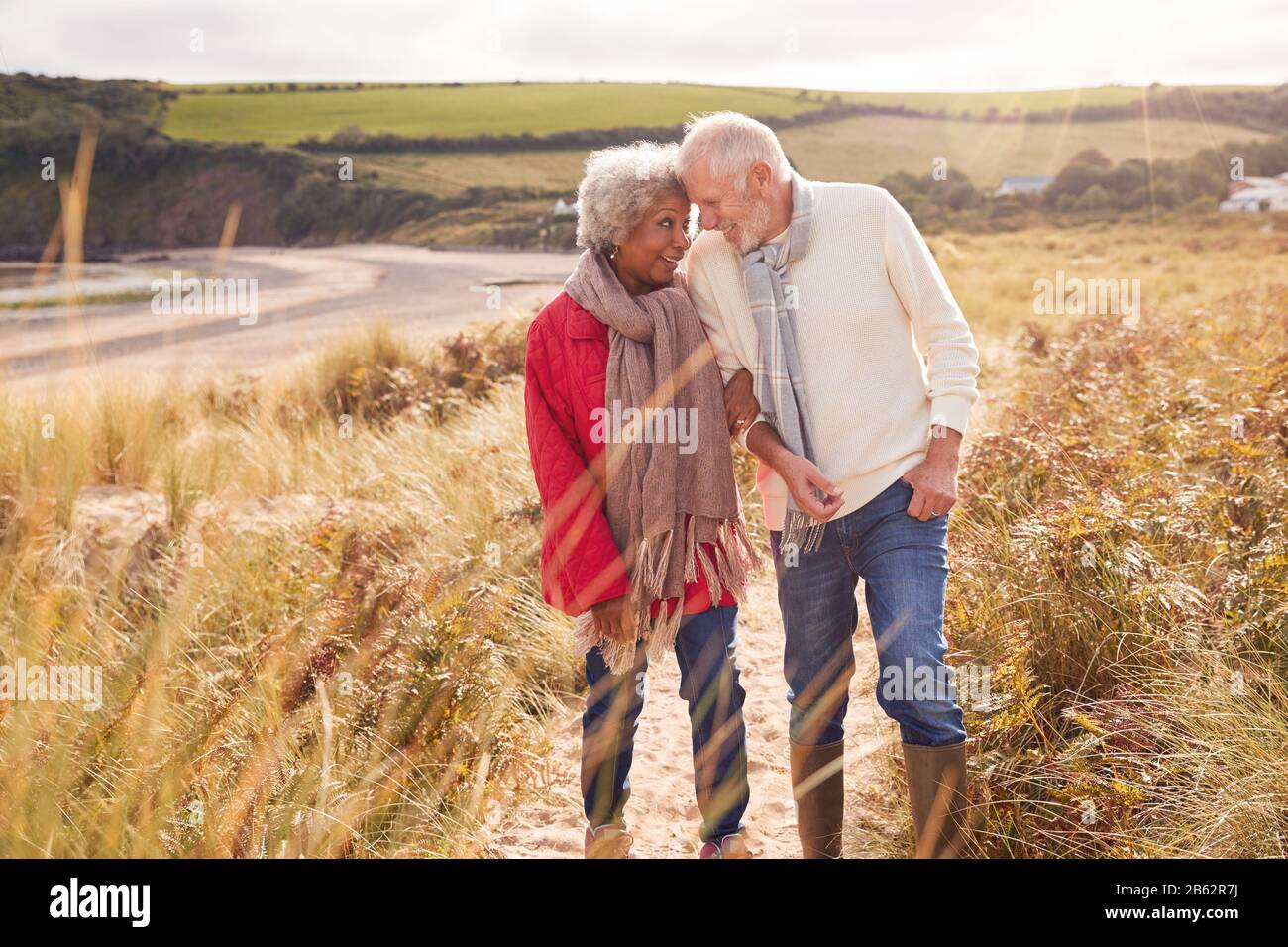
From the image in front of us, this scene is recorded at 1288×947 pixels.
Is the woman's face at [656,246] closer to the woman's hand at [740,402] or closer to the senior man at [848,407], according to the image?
the senior man at [848,407]

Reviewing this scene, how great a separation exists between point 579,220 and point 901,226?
2.73ft

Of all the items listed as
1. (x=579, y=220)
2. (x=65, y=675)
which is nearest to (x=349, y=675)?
(x=65, y=675)

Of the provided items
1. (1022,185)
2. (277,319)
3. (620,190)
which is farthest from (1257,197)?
(620,190)

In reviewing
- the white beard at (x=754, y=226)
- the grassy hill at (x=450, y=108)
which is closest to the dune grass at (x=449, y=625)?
the white beard at (x=754, y=226)

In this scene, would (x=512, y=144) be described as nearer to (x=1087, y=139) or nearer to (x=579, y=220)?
(x=1087, y=139)

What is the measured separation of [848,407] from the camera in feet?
8.23

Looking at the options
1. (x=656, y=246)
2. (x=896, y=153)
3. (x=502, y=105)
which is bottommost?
(x=656, y=246)

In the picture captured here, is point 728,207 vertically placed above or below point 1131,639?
above

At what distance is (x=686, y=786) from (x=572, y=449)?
1.61 m

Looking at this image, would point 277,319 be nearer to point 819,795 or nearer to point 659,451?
point 659,451

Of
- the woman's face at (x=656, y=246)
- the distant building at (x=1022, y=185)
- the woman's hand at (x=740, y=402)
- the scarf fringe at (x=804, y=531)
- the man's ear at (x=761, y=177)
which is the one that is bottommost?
the scarf fringe at (x=804, y=531)

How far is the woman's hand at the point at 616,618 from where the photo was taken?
2.56 metres

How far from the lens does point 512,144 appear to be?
2820 inches

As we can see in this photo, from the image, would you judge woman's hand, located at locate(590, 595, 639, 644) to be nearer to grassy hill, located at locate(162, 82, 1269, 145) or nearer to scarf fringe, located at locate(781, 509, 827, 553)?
scarf fringe, located at locate(781, 509, 827, 553)
